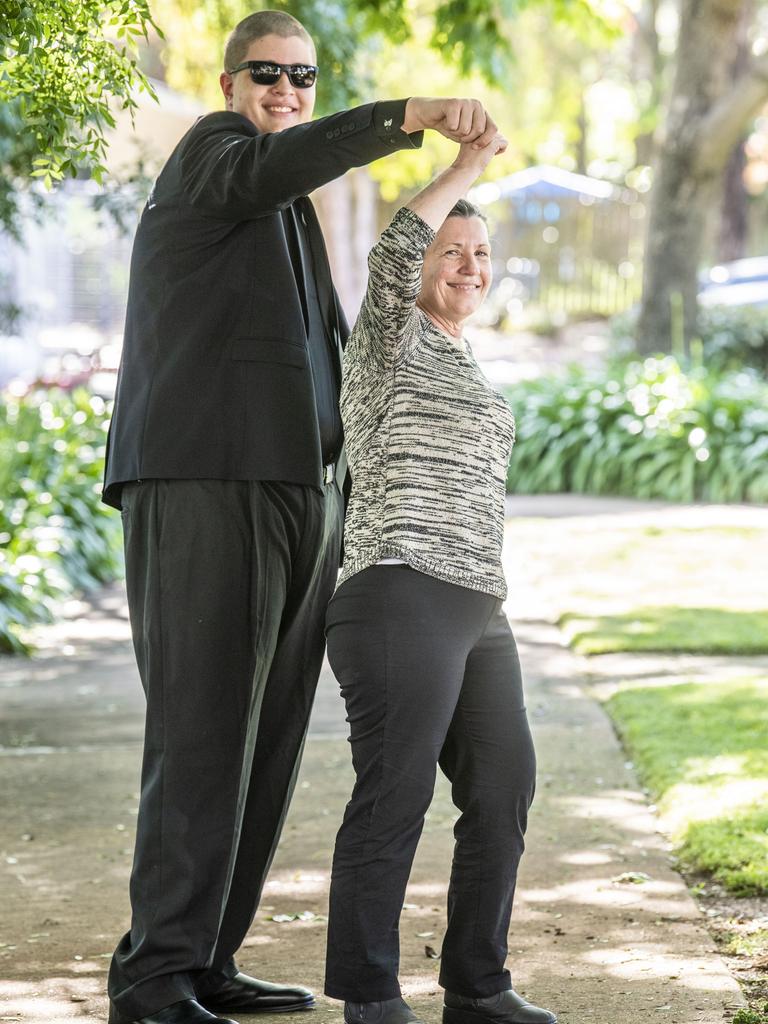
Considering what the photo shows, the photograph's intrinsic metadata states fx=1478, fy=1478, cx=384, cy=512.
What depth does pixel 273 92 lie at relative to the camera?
3299 mm

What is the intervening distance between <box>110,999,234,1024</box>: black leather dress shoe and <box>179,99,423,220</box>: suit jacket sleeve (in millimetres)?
1708

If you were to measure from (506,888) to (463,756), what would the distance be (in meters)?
0.30

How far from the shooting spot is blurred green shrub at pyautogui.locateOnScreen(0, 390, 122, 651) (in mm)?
9008

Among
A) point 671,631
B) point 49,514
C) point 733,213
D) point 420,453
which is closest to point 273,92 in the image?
point 420,453

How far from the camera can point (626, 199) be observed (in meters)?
30.4

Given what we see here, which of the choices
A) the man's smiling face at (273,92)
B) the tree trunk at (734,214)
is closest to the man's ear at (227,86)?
the man's smiling face at (273,92)

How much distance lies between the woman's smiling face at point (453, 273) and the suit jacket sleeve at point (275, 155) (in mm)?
362

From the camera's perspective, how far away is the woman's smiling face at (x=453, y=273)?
10.8ft

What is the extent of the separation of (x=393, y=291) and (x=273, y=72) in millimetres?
608

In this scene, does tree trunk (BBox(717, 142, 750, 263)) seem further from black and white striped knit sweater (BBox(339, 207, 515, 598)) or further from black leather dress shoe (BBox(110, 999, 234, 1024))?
black leather dress shoe (BBox(110, 999, 234, 1024))

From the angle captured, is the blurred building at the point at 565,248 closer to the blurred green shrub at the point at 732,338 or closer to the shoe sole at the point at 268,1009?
the blurred green shrub at the point at 732,338

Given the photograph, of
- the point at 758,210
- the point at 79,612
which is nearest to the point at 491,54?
the point at 79,612

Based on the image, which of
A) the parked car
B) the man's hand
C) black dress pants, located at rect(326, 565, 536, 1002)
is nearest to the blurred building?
the parked car

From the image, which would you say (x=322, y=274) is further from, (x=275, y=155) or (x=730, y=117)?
(x=730, y=117)
